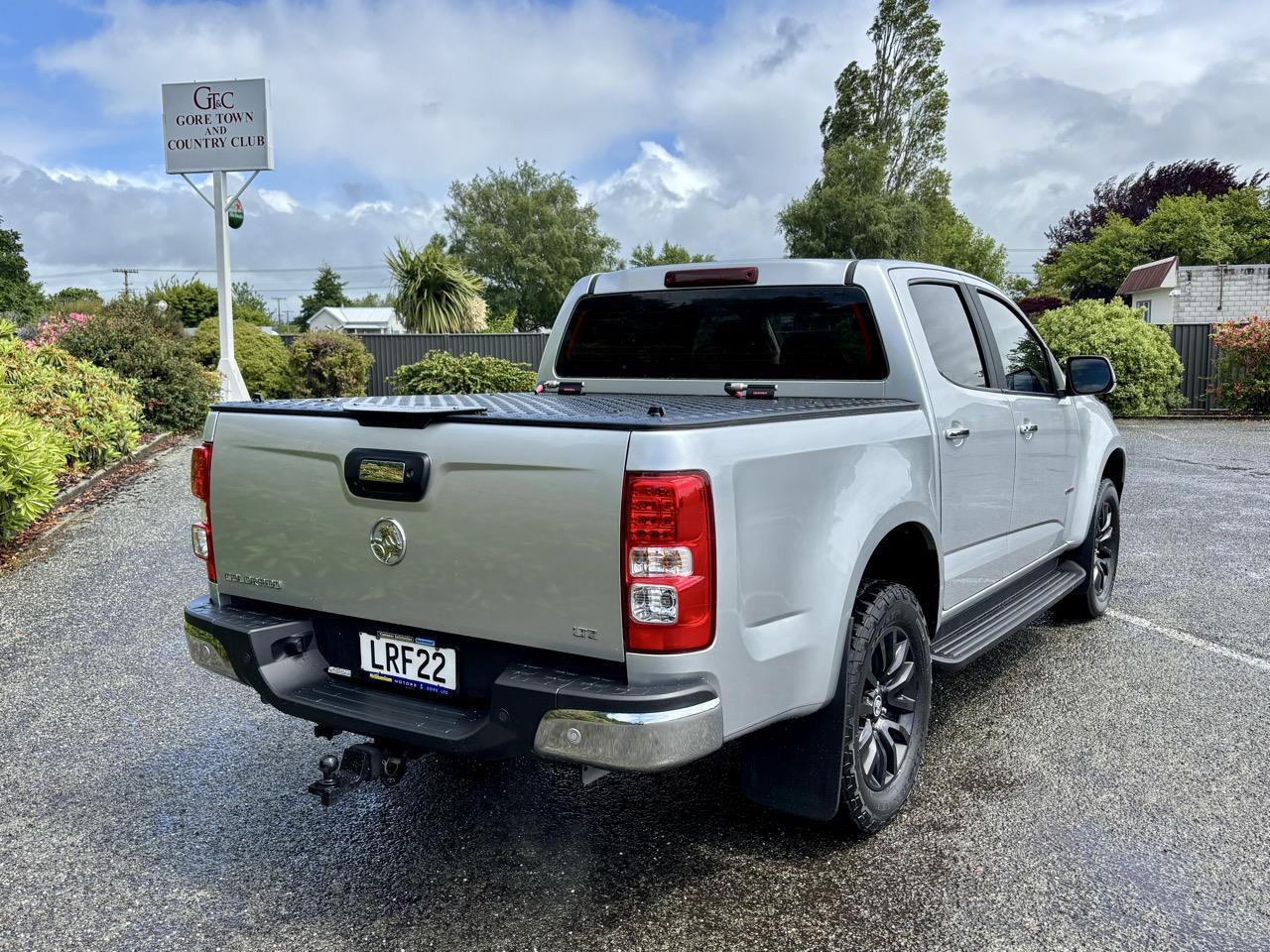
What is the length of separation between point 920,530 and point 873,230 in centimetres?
4312

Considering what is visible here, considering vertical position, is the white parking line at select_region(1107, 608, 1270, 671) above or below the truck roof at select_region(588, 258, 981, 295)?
below

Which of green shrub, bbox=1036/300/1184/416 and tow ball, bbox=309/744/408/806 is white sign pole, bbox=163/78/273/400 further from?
→ tow ball, bbox=309/744/408/806

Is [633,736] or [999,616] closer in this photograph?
[633,736]

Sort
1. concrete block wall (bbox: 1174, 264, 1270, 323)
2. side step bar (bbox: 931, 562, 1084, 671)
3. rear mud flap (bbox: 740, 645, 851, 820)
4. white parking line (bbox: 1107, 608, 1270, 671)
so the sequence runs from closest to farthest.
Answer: rear mud flap (bbox: 740, 645, 851, 820) < side step bar (bbox: 931, 562, 1084, 671) < white parking line (bbox: 1107, 608, 1270, 671) < concrete block wall (bbox: 1174, 264, 1270, 323)

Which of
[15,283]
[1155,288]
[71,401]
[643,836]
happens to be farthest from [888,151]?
[15,283]

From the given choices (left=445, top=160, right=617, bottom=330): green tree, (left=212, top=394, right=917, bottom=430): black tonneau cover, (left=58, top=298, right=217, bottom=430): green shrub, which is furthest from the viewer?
(left=445, top=160, right=617, bottom=330): green tree

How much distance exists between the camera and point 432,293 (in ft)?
88.7

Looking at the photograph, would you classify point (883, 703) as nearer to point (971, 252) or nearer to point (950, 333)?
point (950, 333)

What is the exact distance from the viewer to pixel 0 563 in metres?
7.86

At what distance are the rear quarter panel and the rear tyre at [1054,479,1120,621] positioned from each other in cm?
299

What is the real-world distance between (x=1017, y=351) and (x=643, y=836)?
2.99 m

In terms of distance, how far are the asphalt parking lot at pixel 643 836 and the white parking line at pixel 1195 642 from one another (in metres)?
0.03

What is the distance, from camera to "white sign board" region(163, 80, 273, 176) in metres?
19.5

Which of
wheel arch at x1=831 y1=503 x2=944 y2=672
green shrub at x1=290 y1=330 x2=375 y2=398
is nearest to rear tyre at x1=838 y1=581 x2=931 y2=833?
wheel arch at x1=831 y1=503 x2=944 y2=672
